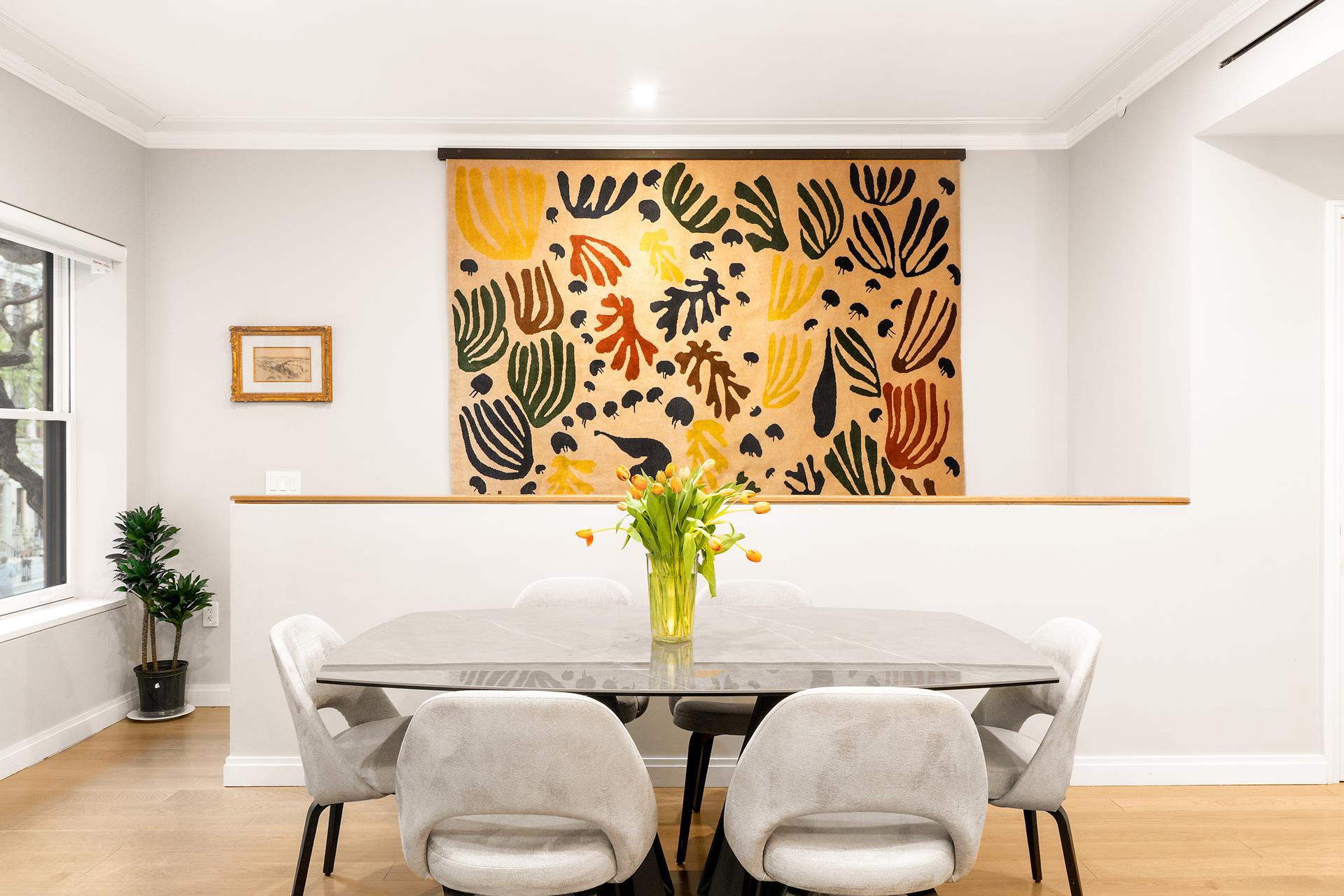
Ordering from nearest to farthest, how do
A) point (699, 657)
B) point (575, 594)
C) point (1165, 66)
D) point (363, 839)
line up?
point (699, 657)
point (363, 839)
point (575, 594)
point (1165, 66)

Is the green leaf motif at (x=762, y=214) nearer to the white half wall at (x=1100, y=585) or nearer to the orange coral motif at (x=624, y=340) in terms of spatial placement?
the orange coral motif at (x=624, y=340)

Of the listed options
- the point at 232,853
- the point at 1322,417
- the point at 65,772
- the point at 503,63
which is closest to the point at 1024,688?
the point at 1322,417

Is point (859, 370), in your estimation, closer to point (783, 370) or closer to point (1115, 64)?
point (783, 370)

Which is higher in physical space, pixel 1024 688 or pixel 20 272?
pixel 20 272

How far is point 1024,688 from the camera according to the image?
7.50ft

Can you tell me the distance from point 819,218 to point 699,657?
8.67ft

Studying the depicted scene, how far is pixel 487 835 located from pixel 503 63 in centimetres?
276

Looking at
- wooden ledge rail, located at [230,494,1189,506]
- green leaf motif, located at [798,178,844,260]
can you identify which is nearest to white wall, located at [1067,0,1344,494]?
wooden ledge rail, located at [230,494,1189,506]

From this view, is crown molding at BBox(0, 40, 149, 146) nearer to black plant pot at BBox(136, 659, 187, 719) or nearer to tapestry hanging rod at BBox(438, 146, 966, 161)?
tapestry hanging rod at BBox(438, 146, 966, 161)

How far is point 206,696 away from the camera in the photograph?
157 inches

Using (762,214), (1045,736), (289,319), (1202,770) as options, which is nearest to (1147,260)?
(762,214)

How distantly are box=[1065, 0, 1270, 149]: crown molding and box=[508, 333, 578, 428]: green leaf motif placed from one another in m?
2.49

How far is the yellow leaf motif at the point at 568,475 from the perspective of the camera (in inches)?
156

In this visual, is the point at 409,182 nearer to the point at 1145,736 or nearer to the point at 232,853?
the point at 232,853
